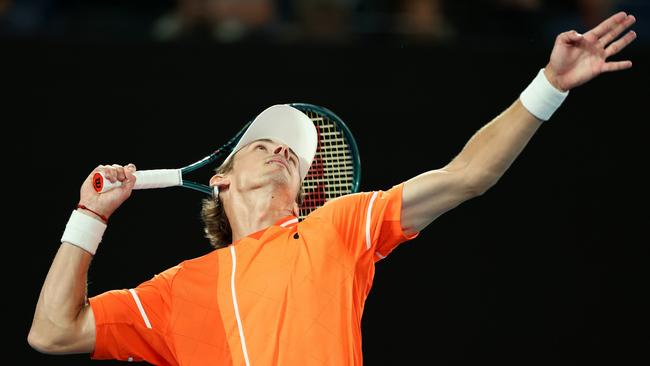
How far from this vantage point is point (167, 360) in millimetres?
2914

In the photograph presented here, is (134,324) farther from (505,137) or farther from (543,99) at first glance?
(543,99)

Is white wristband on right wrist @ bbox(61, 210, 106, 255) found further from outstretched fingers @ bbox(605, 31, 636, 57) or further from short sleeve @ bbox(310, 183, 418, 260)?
outstretched fingers @ bbox(605, 31, 636, 57)

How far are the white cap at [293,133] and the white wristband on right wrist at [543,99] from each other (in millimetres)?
858

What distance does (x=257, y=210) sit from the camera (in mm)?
3061

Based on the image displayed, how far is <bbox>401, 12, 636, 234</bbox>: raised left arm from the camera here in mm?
2512

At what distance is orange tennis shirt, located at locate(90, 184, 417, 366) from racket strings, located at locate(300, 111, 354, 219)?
37 centimetres

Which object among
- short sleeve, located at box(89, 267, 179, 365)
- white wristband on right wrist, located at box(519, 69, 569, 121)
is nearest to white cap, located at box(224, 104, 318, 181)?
short sleeve, located at box(89, 267, 179, 365)

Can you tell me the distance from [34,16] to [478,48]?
174 cm

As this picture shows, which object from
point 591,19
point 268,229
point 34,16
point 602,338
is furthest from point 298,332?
point 591,19

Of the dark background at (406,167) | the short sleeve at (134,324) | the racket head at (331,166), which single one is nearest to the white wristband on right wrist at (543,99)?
the racket head at (331,166)

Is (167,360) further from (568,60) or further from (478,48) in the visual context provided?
(478,48)

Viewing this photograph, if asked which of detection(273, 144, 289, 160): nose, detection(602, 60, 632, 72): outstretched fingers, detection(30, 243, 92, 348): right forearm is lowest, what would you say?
detection(30, 243, 92, 348): right forearm

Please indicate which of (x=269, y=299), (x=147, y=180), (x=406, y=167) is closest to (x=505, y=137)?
(x=269, y=299)

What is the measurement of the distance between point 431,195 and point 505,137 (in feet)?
0.78
